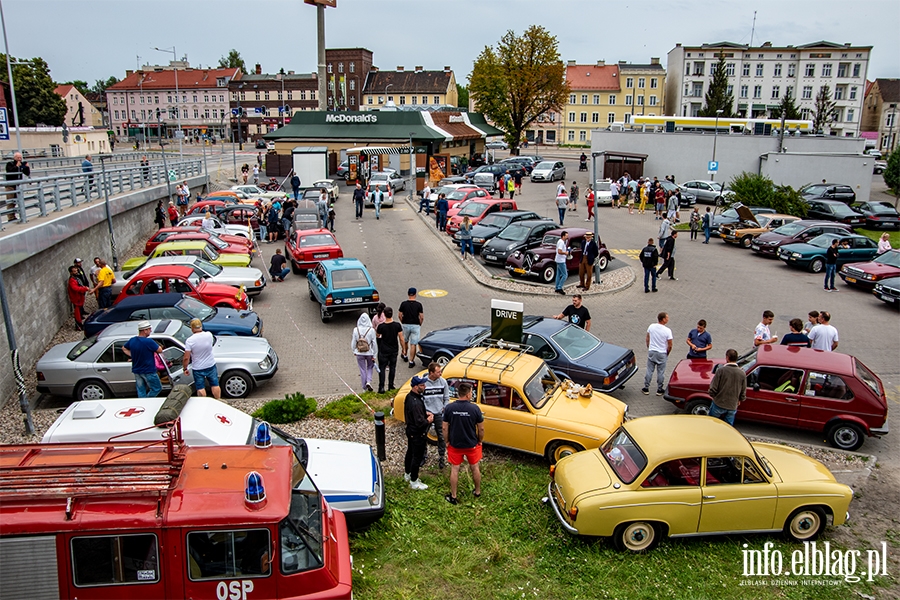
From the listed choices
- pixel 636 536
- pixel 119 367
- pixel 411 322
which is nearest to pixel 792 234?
pixel 411 322

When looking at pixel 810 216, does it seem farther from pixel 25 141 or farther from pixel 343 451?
pixel 25 141

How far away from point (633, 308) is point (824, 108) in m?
72.8

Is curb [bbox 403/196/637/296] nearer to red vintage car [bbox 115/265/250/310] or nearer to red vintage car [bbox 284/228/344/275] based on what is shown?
red vintage car [bbox 284/228/344/275]

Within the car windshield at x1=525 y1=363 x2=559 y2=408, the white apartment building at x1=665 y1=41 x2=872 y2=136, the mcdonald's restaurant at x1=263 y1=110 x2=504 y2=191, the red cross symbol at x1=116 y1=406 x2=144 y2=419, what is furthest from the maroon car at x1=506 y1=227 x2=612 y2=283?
the white apartment building at x1=665 y1=41 x2=872 y2=136

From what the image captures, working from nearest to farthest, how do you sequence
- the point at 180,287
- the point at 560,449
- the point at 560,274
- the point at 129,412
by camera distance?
the point at 129,412 → the point at 560,449 → the point at 180,287 → the point at 560,274

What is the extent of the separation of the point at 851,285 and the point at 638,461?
60.1 feet

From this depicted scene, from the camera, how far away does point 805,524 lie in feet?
24.5

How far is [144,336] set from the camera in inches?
434

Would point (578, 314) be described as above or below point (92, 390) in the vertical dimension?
above

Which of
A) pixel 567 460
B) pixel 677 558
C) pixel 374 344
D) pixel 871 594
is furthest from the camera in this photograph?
pixel 374 344

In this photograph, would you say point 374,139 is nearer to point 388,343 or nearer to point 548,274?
point 548,274

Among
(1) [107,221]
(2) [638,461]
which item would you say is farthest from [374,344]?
(1) [107,221]

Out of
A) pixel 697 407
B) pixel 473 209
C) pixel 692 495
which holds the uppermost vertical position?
pixel 473 209

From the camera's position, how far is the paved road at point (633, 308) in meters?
13.2
